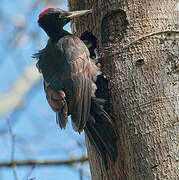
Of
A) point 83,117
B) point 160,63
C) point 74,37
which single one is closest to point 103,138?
point 83,117

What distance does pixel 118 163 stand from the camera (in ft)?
9.62

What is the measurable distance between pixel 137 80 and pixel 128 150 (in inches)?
22.8

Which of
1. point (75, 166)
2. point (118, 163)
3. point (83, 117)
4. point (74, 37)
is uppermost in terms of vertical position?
point (74, 37)

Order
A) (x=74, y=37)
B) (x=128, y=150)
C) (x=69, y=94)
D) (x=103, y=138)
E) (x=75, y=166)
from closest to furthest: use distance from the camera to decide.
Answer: (x=128, y=150) < (x=103, y=138) < (x=69, y=94) < (x=74, y=37) < (x=75, y=166)

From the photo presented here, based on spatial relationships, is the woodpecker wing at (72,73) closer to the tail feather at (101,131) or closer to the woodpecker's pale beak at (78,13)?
the tail feather at (101,131)

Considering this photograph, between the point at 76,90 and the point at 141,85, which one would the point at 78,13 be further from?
the point at 141,85

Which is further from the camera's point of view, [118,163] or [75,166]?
[75,166]

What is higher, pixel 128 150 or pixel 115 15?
pixel 115 15

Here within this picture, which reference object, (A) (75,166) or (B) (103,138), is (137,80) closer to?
(B) (103,138)

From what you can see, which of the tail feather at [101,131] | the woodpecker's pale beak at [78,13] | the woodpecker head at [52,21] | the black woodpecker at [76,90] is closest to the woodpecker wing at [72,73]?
the black woodpecker at [76,90]

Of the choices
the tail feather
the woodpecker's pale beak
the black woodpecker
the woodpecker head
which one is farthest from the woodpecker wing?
the woodpecker head

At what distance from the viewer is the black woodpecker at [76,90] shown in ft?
10.3

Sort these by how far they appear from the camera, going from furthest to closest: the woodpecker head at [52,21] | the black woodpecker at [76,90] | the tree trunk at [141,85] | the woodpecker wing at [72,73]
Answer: the woodpecker head at [52,21] < the woodpecker wing at [72,73] < the black woodpecker at [76,90] < the tree trunk at [141,85]

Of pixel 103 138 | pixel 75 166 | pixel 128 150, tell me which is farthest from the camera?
pixel 75 166
